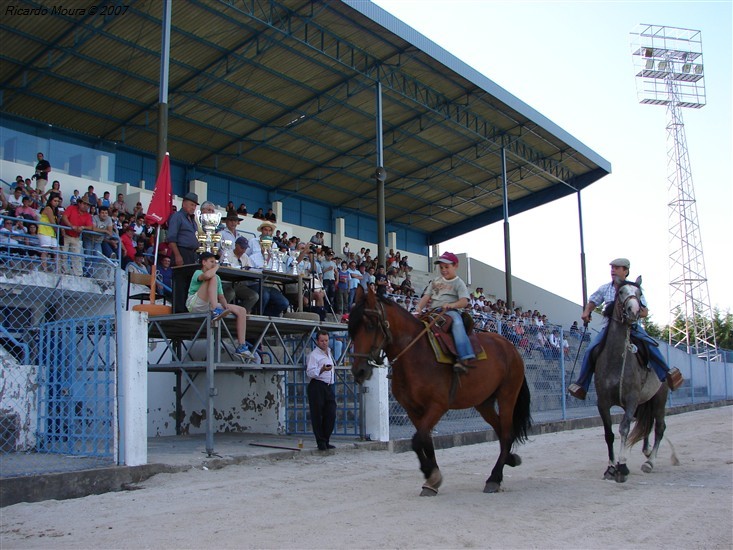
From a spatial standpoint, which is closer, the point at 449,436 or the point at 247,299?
the point at 247,299

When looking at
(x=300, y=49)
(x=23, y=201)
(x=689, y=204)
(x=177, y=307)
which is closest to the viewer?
(x=177, y=307)

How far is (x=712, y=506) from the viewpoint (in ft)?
22.5

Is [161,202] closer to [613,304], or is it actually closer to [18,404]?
[18,404]

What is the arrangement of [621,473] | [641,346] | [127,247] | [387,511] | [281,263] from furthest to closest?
1. [127,247]
2. [281,263]
3. [641,346]
4. [621,473]
5. [387,511]

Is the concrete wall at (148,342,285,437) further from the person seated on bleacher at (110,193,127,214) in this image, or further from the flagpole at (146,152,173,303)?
the person seated on bleacher at (110,193,127,214)

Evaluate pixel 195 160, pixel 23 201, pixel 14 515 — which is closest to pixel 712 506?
pixel 14 515

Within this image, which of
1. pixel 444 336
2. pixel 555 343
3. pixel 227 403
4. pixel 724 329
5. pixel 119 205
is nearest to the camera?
pixel 444 336

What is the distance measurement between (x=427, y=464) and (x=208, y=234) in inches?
209

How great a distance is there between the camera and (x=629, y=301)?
8.77m

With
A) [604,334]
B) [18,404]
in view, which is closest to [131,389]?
[18,404]

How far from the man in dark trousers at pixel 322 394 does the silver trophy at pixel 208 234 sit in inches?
93.6

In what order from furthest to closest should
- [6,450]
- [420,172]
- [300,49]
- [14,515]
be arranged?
[420,172] → [300,49] → [6,450] → [14,515]

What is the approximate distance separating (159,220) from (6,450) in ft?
13.3

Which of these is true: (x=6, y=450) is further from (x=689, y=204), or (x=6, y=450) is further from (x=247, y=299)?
(x=689, y=204)
